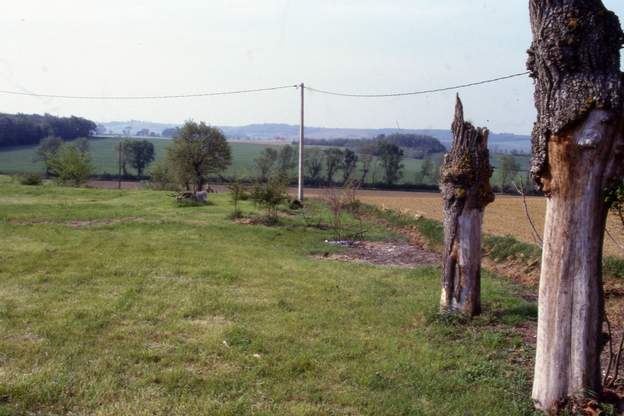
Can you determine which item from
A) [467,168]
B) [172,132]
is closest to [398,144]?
[172,132]

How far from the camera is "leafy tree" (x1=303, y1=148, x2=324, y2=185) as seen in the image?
54.1m

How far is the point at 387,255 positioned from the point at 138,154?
183 ft

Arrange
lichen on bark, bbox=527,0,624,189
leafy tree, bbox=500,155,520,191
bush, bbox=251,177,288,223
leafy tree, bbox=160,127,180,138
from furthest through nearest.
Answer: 1. leafy tree, bbox=500,155,520,191
2. leafy tree, bbox=160,127,180,138
3. bush, bbox=251,177,288,223
4. lichen on bark, bbox=527,0,624,189

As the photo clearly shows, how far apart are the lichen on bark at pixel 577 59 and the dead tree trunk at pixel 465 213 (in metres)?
3.38

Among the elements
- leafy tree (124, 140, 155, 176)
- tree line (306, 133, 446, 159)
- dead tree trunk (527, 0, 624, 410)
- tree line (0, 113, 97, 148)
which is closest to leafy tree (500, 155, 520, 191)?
tree line (306, 133, 446, 159)

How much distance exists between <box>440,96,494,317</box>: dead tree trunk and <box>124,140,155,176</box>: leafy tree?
60498 millimetres

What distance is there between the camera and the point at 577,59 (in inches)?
179

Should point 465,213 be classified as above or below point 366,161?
above

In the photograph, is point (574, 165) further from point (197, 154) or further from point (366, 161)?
point (366, 161)

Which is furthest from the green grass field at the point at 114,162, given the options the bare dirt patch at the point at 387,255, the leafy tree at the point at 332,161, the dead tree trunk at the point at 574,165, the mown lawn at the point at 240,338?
the dead tree trunk at the point at 574,165

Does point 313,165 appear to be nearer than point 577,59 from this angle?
No

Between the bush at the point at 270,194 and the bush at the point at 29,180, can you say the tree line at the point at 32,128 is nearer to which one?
the bush at the point at 29,180

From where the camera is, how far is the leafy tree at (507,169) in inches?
1826

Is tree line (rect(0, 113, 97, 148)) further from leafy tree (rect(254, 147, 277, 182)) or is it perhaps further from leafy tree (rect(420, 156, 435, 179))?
leafy tree (rect(420, 156, 435, 179))
